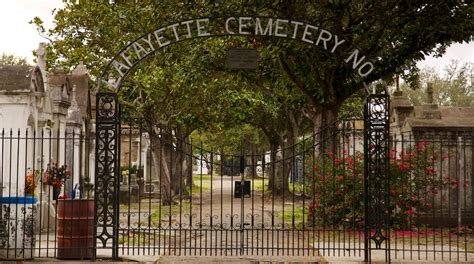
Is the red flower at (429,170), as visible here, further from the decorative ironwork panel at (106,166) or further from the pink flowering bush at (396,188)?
the decorative ironwork panel at (106,166)

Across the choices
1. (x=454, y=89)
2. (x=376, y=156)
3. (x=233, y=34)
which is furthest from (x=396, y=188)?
(x=454, y=89)

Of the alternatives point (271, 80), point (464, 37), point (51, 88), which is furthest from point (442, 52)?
point (51, 88)

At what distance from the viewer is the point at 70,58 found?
2836 centimetres

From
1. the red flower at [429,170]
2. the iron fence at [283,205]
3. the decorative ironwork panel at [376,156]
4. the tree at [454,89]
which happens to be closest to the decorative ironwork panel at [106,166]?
the iron fence at [283,205]

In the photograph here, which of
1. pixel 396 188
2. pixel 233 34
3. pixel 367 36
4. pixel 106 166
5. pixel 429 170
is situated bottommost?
pixel 396 188

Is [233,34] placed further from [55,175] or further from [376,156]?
[55,175]

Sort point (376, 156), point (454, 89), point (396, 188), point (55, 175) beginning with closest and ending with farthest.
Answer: point (376, 156), point (55, 175), point (396, 188), point (454, 89)

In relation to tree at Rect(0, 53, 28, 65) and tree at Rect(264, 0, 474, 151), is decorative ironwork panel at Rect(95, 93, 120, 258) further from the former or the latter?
tree at Rect(0, 53, 28, 65)

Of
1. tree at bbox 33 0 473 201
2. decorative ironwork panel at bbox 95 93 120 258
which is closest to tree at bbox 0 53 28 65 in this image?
tree at bbox 33 0 473 201

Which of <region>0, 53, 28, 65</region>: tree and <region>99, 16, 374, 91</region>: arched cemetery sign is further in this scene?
<region>0, 53, 28, 65</region>: tree

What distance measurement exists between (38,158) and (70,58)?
11.5 metres

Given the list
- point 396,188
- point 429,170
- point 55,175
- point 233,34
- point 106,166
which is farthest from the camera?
point 429,170

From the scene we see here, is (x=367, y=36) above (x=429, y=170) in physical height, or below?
above

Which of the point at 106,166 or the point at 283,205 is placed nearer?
the point at 106,166
